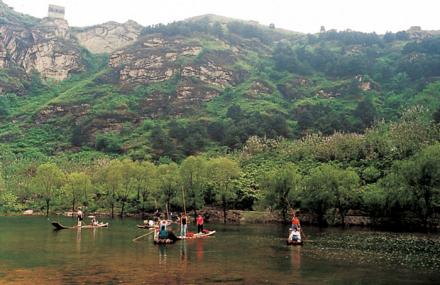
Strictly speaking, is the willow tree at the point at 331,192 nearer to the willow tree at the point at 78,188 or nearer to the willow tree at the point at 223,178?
the willow tree at the point at 223,178

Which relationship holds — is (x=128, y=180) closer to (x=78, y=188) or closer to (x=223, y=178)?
(x=78, y=188)

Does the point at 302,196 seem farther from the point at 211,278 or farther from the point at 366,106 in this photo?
the point at 366,106

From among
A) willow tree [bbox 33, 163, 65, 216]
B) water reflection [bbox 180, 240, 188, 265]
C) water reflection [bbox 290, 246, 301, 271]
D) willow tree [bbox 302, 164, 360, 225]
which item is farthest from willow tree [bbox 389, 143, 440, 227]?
willow tree [bbox 33, 163, 65, 216]

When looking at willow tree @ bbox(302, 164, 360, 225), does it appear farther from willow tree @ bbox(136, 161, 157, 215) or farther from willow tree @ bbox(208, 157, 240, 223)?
willow tree @ bbox(136, 161, 157, 215)

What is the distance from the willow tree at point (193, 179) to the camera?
96062 mm

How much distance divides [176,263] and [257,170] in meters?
74.1

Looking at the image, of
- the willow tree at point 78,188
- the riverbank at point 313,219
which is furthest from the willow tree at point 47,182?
the riverbank at point 313,219

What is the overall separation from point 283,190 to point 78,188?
46042mm

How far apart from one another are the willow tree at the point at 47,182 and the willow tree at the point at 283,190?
49.4m

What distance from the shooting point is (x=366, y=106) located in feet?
594

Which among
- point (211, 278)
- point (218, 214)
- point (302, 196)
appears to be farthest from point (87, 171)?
point (211, 278)

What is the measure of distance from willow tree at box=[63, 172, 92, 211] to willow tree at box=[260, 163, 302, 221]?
42332 millimetres

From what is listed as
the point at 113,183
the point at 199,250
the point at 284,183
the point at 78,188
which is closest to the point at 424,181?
the point at 284,183

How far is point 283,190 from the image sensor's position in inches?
3383
